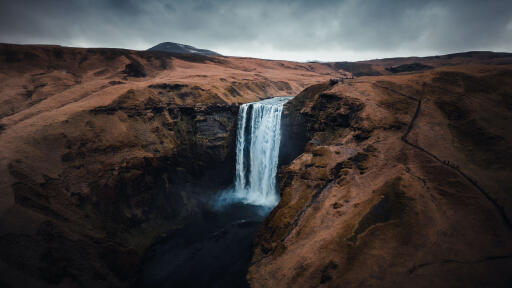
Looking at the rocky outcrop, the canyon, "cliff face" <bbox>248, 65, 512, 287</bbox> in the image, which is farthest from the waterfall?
"cliff face" <bbox>248, 65, 512, 287</bbox>

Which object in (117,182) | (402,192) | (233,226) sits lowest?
(233,226)

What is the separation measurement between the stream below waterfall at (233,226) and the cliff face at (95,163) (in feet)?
3.91

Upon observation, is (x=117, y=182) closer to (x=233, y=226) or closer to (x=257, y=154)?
(x=233, y=226)

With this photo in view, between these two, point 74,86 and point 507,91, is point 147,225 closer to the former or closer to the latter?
point 74,86

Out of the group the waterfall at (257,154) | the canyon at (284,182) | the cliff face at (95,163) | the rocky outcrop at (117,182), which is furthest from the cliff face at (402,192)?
the cliff face at (95,163)

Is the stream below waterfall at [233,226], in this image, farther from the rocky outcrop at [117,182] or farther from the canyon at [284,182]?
the rocky outcrop at [117,182]

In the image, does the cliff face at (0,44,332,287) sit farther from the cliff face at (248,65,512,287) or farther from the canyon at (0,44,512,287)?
the cliff face at (248,65,512,287)

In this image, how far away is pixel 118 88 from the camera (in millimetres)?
25406

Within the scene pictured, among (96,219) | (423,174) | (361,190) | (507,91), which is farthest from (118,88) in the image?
(507,91)

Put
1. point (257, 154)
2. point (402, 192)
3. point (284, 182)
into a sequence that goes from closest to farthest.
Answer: point (402, 192) → point (284, 182) → point (257, 154)

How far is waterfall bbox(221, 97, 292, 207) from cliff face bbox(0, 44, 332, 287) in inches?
50.1

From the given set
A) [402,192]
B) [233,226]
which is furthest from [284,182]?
[233,226]

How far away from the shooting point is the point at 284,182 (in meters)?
15.3

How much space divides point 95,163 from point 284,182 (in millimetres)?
14612
